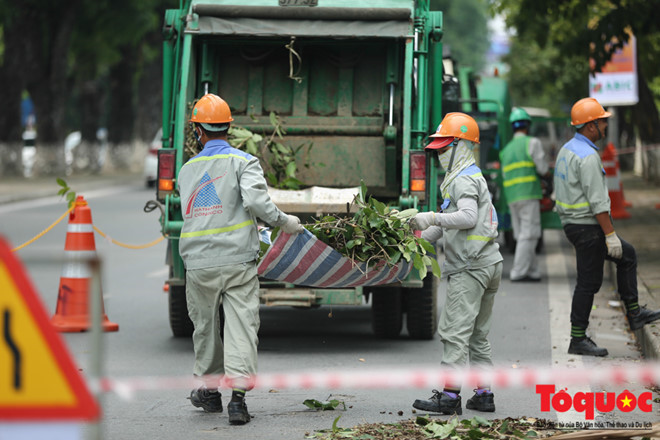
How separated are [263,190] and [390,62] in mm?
3645

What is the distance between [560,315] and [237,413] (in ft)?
15.9

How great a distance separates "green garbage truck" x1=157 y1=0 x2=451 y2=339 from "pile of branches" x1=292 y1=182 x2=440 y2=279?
2.89ft

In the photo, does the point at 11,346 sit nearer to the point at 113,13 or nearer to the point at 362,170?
the point at 362,170

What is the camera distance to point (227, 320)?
655 cm

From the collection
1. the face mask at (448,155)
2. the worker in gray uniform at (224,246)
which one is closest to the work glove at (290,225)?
the worker in gray uniform at (224,246)

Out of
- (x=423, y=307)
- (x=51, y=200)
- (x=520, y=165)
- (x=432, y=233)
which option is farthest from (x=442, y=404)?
(x=51, y=200)

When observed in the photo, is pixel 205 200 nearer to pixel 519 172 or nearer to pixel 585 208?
pixel 585 208

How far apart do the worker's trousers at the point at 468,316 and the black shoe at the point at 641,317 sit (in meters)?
2.35

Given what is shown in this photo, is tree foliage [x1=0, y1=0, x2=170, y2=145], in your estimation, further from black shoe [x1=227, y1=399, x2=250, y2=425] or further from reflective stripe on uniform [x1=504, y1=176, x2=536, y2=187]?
black shoe [x1=227, y1=399, x2=250, y2=425]

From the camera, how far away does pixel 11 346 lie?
3.65m

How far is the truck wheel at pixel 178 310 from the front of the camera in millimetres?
9172

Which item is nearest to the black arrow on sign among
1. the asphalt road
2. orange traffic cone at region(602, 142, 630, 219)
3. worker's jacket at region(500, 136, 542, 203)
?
the asphalt road

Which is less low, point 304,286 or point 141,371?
point 304,286

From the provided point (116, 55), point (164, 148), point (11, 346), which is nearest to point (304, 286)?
point (164, 148)
